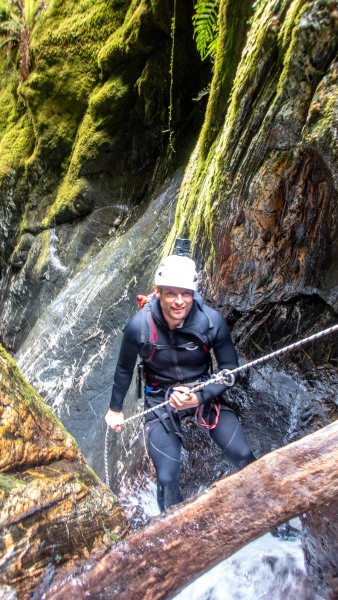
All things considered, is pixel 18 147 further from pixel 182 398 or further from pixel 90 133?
pixel 182 398

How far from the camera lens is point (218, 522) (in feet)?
6.93

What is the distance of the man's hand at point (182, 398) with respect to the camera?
3508 mm

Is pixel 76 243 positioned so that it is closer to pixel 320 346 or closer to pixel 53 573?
pixel 320 346

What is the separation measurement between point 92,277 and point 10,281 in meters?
4.92

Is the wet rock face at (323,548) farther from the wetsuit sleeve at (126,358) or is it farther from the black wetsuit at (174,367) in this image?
the wetsuit sleeve at (126,358)

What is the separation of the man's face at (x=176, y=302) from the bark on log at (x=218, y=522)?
157 cm

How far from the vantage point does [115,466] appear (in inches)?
229

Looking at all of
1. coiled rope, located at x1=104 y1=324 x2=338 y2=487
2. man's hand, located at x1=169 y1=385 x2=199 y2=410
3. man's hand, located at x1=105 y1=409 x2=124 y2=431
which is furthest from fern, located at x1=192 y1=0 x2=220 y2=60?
man's hand, located at x1=105 y1=409 x2=124 y2=431

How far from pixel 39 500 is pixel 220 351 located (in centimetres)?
190

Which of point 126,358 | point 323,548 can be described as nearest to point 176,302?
point 126,358

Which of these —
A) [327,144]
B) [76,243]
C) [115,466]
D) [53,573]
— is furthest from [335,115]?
[76,243]

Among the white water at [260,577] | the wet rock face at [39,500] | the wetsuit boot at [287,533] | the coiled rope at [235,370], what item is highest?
the coiled rope at [235,370]

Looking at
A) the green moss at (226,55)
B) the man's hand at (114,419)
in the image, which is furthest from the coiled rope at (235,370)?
the green moss at (226,55)

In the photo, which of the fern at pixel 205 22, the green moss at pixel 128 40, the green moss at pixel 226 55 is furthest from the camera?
the green moss at pixel 128 40
